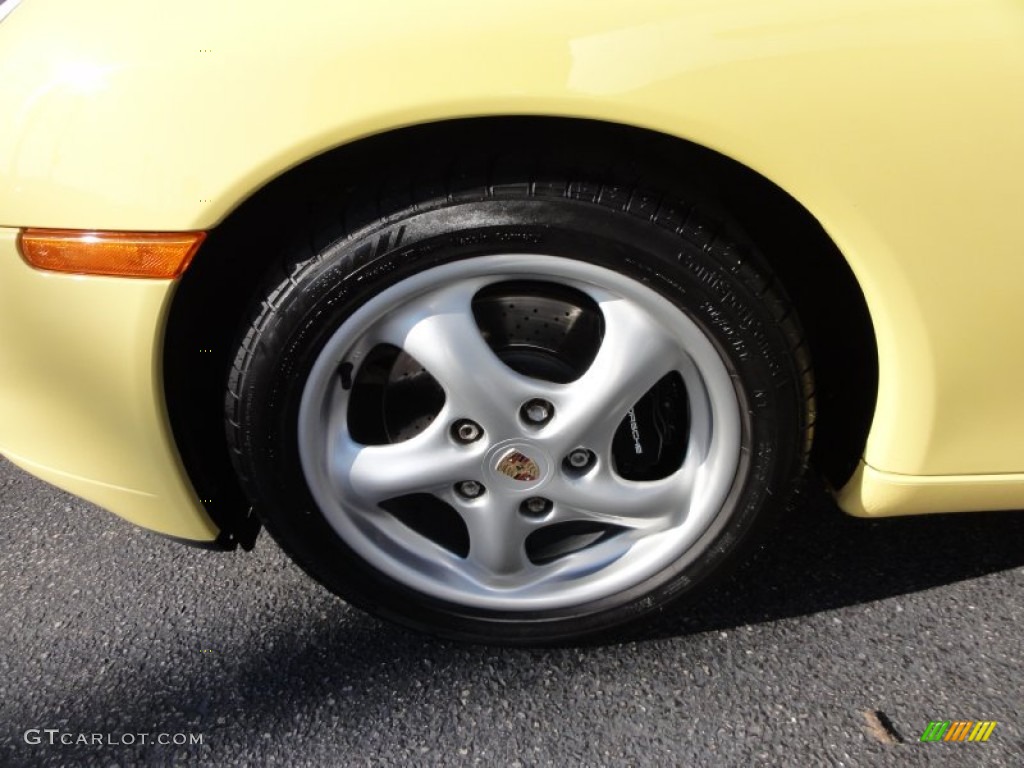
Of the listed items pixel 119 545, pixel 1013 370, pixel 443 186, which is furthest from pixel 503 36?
pixel 119 545

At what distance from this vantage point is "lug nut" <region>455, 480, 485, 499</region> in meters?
1.36

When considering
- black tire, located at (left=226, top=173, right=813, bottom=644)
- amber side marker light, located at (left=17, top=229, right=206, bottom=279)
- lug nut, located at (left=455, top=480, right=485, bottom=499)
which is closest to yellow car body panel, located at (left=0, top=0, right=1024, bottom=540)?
amber side marker light, located at (left=17, top=229, right=206, bottom=279)

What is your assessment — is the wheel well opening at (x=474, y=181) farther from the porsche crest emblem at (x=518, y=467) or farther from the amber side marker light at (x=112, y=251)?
the porsche crest emblem at (x=518, y=467)

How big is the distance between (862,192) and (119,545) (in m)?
1.60

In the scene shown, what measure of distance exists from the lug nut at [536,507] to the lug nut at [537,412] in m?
0.17

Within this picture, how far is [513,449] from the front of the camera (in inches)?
50.6

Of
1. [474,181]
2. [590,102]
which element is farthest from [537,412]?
[590,102]

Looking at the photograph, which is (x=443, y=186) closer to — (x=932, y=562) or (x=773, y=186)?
(x=773, y=186)

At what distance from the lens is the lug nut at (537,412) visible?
4.17 ft

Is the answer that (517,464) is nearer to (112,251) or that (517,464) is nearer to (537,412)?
(537,412)

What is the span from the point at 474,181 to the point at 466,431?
0.39 m

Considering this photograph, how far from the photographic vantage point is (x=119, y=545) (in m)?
1.78

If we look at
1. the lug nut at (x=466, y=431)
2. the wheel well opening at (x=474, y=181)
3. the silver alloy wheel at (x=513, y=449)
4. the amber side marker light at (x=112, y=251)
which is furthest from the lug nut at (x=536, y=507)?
the amber side marker light at (x=112, y=251)

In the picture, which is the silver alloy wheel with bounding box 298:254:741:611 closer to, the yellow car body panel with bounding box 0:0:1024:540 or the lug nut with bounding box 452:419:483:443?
the lug nut with bounding box 452:419:483:443
